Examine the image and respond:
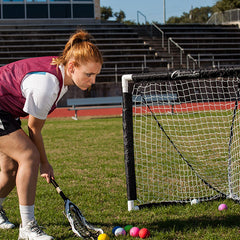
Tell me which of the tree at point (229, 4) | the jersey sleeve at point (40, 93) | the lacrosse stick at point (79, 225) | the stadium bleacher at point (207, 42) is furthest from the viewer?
the tree at point (229, 4)

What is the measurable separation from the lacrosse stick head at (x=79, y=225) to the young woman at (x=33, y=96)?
0.67ft

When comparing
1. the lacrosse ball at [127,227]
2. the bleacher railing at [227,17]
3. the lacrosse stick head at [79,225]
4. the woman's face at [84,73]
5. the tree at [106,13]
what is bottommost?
the lacrosse ball at [127,227]

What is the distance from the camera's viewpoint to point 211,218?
309 cm

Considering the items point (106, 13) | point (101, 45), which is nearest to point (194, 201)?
point (101, 45)

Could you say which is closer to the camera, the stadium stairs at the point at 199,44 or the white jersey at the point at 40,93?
the white jersey at the point at 40,93

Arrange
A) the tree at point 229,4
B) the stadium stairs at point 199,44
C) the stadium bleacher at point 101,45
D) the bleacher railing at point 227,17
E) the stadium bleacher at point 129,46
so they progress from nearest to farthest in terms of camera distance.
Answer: the stadium bleacher at point 129,46 < the stadium bleacher at point 101,45 < the stadium stairs at point 199,44 < the bleacher railing at point 227,17 < the tree at point 229,4

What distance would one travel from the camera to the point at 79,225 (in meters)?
2.71

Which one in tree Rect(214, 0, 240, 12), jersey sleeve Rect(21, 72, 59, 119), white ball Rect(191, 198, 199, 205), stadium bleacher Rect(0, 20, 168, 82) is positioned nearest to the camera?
jersey sleeve Rect(21, 72, 59, 119)

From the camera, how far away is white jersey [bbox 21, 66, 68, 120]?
2.30 m

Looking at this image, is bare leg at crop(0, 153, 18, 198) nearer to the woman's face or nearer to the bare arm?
the bare arm

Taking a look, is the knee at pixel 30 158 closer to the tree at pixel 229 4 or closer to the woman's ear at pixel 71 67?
the woman's ear at pixel 71 67

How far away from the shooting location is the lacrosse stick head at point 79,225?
2.62 m

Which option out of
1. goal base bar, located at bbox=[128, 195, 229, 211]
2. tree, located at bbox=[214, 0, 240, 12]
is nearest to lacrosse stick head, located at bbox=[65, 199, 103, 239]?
goal base bar, located at bbox=[128, 195, 229, 211]

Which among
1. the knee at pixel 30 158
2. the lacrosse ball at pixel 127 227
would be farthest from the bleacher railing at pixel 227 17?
the knee at pixel 30 158
